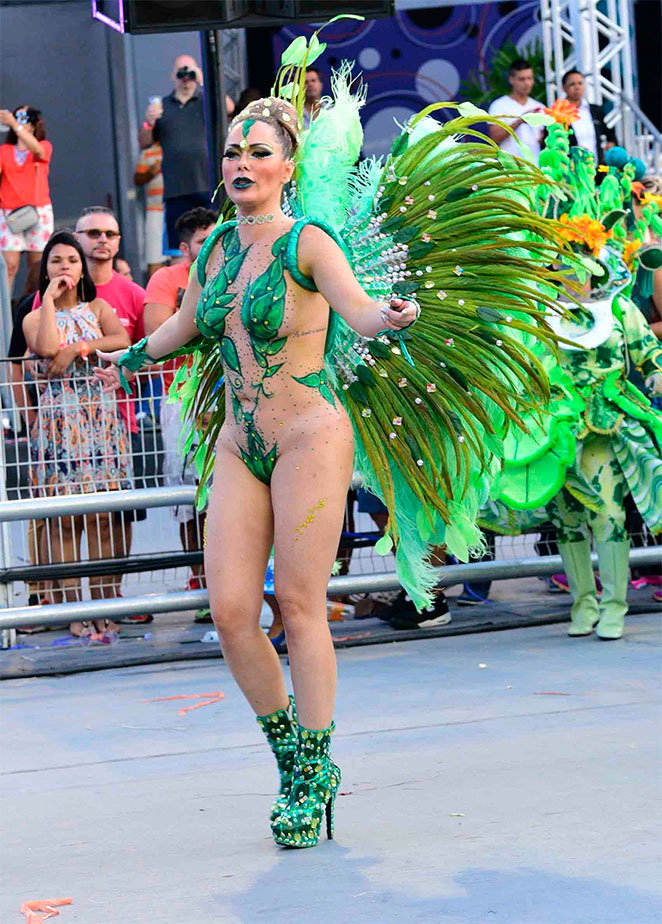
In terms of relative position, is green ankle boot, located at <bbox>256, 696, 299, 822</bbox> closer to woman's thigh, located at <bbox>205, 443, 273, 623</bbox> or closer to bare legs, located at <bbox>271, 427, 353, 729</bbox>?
bare legs, located at <bbox>271, 427, 353, 729</bbox>

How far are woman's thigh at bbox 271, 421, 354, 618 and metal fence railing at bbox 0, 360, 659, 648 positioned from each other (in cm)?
268

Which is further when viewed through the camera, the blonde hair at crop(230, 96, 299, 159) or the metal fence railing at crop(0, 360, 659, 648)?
the metal fence railing at crop(0, 360, 659, 648)

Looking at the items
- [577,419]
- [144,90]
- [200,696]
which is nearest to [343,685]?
[200,696]

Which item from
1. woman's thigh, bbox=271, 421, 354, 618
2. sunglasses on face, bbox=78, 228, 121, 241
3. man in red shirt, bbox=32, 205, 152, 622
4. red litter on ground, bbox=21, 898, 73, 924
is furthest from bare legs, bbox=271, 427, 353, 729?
sunglasses on face, bbox=78, 228, 121, 241

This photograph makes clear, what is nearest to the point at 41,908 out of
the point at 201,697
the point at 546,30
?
the point at 201,697

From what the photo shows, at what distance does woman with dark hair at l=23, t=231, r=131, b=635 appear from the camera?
651 cm

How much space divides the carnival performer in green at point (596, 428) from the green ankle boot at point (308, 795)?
246 cm

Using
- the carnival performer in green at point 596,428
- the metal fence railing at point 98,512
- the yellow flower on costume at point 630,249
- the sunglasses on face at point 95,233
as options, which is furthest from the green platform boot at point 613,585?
the sunglasses on face at point 95,233

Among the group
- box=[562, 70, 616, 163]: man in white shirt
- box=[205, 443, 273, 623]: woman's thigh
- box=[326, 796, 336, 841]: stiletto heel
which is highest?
box=[562, 70, 616, 163]: man in white shirt

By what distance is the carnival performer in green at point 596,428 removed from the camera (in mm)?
6152

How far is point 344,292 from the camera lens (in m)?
3.62

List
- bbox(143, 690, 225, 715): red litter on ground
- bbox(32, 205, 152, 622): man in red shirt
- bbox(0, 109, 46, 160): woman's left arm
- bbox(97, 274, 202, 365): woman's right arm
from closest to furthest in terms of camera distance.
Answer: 1. bbox(97, 274, 202, 365): woman's right arm
2. bbox(143, 690, 225, 715): red litter on ground
3. bbox(32, 205, 152, 622): man in red shirt
4. bbox(0, 109, 46, 160): woman's left arm

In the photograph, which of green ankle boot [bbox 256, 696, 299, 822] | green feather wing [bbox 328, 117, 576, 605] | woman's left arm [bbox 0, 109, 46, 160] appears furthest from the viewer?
woman's left arm [bbox 0, 109, 46, 160]

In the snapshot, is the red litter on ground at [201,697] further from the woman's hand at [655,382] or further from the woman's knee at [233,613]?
the woman's hand at [655,382]
